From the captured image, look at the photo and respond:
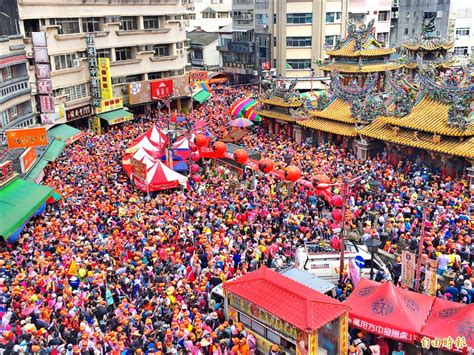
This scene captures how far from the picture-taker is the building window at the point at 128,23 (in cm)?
4603

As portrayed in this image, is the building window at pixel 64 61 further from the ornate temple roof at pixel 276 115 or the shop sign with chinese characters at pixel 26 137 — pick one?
the shop sign with chinese characters at pixel 26 137

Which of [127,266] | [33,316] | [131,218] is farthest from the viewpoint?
[131,218]

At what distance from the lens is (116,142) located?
3931 centimetres

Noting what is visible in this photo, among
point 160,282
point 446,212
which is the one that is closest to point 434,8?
point 446,212

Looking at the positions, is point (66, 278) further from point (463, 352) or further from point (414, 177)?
point (414, 177)

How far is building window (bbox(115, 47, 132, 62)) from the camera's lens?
46094 millimetres

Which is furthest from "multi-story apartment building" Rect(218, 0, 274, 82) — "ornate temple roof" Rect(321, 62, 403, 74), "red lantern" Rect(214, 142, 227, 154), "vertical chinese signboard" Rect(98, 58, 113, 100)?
"red lantern" Rect(214, 142, 227, 154)

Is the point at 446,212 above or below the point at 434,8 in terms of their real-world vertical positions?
below

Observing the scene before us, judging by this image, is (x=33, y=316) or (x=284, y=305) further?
(x=33, y=316)

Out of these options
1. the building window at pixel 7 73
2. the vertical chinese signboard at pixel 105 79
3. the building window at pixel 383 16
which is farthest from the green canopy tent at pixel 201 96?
the building window at pixel 383 16

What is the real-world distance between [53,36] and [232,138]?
14.8 m

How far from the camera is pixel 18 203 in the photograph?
23.8m

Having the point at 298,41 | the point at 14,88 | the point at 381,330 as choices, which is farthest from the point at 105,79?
the point at 381,330

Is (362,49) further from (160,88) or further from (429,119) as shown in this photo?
(160,88)
